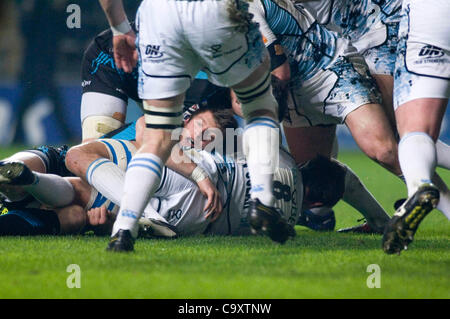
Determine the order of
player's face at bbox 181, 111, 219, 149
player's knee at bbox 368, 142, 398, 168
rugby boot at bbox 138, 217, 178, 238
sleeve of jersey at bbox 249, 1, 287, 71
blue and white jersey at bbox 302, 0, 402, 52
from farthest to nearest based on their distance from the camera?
1. blue and white jersey at bbox 302, 0, 402, 52
2. player's face at bbox 181, 111, 219, 149
3. sleeve of jersey at bbox 249, 1, 287, 71
4. player's knee at bbox 368, 142, 398, 168
5. rugby boot at bbox 138, 217, 178, 238

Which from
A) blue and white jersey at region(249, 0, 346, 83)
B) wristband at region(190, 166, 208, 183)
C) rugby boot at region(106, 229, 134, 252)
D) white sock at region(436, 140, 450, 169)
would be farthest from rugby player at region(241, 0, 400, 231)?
rugby boot at region(106, 229, 134, 252)

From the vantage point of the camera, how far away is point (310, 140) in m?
4.70

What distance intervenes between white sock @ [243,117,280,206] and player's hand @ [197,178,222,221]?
1.45 ft

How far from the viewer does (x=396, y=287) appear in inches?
97.0

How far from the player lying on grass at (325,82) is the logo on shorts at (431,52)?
684 millimetres

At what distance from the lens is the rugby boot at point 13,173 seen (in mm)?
3502

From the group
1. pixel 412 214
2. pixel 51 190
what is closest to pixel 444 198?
pixel 412 214

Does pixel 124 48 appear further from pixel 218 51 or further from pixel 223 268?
pixel 223 268

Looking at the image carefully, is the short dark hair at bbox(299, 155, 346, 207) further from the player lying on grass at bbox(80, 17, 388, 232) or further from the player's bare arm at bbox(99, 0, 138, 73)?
the player's bare arm at bbox(99, 0, 138, 73)

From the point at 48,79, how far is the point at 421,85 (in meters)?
9.75

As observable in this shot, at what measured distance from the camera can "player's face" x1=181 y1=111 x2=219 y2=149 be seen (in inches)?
162

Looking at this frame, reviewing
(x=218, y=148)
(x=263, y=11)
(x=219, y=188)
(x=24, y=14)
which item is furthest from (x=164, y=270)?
(x=24, y=14)

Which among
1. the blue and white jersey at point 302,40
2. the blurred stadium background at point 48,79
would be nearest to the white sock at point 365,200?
the blue and white jersey at point 302,40

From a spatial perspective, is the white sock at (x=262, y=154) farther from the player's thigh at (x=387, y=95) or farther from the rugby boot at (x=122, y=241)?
the player's thigh at (x=387, y=95)
